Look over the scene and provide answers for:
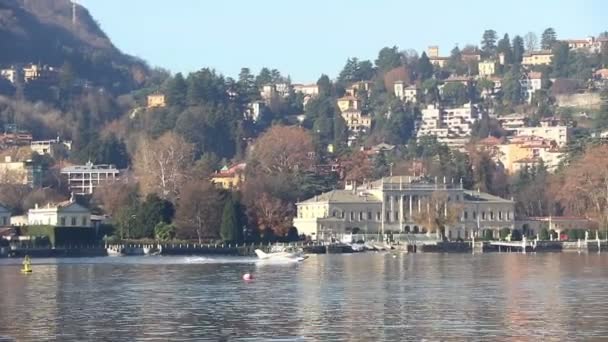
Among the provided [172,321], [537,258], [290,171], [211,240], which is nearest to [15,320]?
[172,321]

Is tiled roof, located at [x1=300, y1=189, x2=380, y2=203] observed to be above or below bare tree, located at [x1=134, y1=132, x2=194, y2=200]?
below

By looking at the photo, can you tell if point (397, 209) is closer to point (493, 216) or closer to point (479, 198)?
point (479, 198)

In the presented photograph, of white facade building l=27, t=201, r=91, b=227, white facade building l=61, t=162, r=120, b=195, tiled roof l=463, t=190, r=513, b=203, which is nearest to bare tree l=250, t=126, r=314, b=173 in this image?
white facade building l=61, t=162, r=120, b=195

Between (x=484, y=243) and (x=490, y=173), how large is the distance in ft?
114

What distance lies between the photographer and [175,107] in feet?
595

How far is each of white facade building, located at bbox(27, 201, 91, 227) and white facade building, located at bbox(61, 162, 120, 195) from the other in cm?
3333

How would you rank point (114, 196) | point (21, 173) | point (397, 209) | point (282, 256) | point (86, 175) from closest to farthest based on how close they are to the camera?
point (282, 256) → point (114, 196) → point (397, 209) → point (21, 173) → point (86, 175)

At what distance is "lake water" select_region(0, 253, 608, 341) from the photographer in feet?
145

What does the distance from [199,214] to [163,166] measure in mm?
22817

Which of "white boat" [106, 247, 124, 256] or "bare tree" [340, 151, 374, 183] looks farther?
"bare tree" [340, 151, 374, 183]

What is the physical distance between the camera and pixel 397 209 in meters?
135

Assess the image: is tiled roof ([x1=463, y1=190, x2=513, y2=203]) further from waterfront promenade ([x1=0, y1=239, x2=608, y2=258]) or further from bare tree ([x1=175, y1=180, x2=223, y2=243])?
bare tree ([x1=175, y1=180, x2=223, y2=243])

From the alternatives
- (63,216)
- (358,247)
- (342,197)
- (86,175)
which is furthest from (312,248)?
(86,175)

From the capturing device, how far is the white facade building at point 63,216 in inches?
4765
